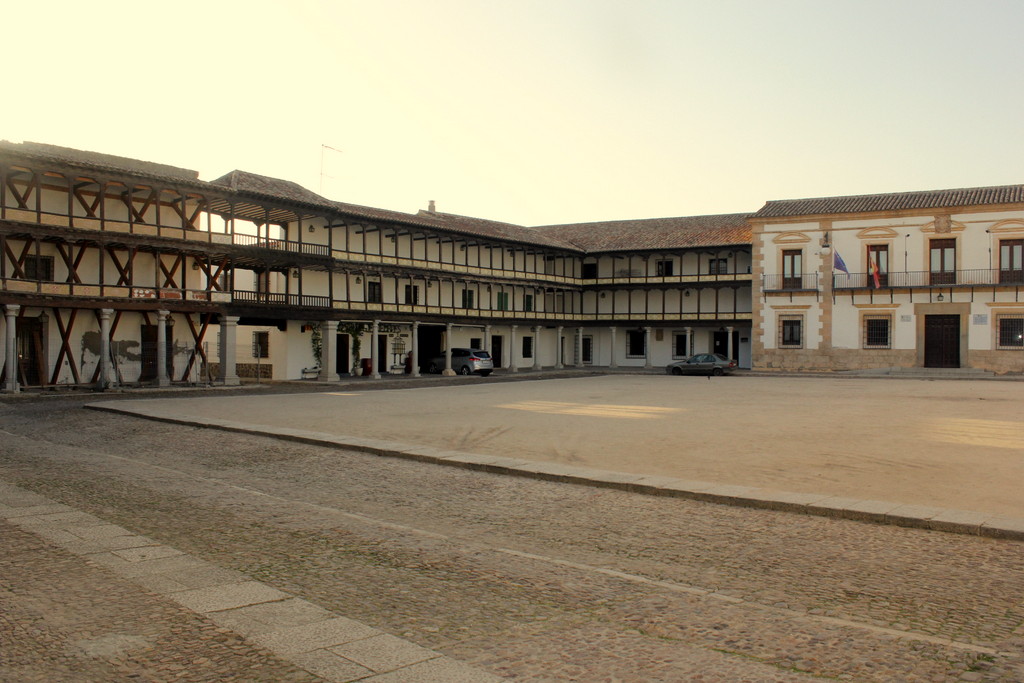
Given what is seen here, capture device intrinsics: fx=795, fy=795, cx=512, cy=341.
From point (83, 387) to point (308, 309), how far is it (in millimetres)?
9724

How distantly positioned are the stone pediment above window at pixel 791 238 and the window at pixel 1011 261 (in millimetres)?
9209

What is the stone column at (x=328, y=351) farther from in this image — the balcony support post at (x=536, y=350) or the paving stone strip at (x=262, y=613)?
the paving stone strip at (x=262, y=613)

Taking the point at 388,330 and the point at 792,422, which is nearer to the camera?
the point at 792,422

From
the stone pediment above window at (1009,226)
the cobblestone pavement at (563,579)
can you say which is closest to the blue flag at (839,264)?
the stone pediment above window at (1009,226)

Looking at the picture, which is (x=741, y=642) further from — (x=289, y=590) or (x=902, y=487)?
(x=902, y=487)

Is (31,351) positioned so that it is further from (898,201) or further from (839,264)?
(898,201)

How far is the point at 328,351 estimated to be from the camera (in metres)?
35.7

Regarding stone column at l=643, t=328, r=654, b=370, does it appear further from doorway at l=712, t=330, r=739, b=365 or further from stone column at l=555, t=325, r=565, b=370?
stone column at l=555, t=325, r=565, b=370

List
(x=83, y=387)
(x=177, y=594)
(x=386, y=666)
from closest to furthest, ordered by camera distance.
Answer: (x=386, y=666), (x=177, y=594), (x=83, y=387)

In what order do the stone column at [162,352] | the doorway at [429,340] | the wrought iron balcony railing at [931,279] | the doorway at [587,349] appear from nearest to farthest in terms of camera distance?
the stone column at [162,352], the wrought iron balcony railing at [931,279], the doorway at [429,340], the doorway at [587,349]

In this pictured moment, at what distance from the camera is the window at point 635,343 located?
53.8 meters

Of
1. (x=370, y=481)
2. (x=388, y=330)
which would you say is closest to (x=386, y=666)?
(x=370, y=481)

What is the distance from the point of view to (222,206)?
33750 millimetres

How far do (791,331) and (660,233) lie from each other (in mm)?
12342
